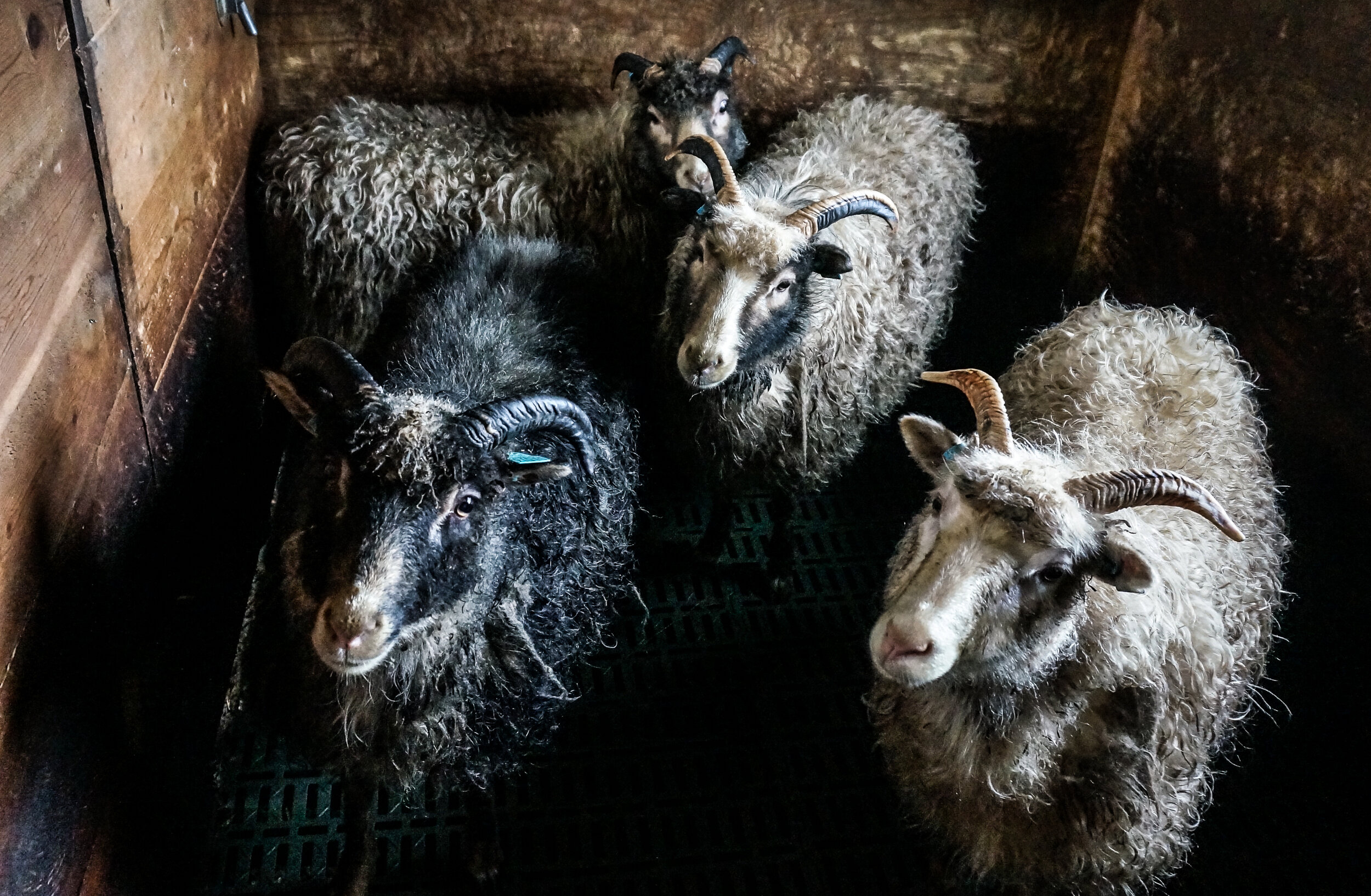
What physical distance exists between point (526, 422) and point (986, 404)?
1.25 metres

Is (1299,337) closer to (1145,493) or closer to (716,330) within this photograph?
(1145,493)

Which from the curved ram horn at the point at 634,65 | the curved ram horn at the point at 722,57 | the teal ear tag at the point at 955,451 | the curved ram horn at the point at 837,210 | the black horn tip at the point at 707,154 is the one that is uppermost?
the curved ram horn at the point at 722,57

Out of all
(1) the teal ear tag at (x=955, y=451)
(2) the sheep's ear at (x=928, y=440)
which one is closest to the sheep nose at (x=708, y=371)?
(2) the sheep's ear at (x=928, y=440)

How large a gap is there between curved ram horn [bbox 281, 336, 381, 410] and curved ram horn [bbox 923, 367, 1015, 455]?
1.52 m

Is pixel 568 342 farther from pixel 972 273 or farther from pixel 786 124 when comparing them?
pixel 972 273

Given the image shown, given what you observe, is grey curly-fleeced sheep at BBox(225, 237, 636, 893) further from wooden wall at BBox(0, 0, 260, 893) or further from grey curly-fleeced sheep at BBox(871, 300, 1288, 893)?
grey curly-fleeced sheep at BBox(871, 300, 1288, 893)

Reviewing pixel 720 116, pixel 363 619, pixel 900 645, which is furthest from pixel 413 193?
pixel 900 645

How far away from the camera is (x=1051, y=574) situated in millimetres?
2229

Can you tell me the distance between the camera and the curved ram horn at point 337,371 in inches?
93.4

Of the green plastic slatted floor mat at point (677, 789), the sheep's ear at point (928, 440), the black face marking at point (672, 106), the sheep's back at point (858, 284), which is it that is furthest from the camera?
the black face marking at point (672, 106)

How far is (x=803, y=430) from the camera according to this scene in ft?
12.8

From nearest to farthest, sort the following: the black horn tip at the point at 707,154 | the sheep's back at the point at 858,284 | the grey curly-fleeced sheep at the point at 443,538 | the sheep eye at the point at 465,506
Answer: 1. the grey curly-fleeced sheep at the point at 443,538
2. the sheep eye at the point at 465,506
3. the black horn tip at the point at 707,154
4. the sheep's back at the point at 858,284

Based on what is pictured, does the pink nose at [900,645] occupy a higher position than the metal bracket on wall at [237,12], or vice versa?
the metal bracket on wall at [237,12]

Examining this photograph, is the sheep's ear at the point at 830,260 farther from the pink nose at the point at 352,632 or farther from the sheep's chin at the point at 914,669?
the pink nose at the point at 352,632
